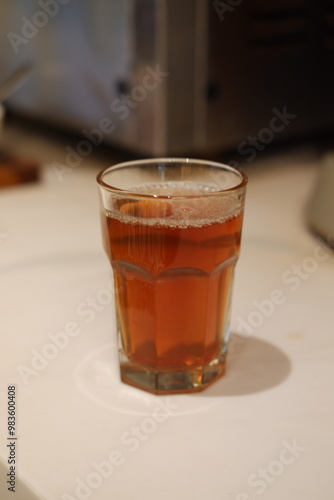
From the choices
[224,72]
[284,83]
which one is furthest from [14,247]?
[284,83]

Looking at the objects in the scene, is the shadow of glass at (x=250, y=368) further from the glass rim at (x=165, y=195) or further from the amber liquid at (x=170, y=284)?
the glass rim at (x=165, y=195)

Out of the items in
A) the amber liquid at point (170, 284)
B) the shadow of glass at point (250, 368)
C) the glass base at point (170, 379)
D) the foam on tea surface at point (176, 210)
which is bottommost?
the shadow of glass at point (250, 368)

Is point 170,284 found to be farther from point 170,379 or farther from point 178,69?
point 178,69

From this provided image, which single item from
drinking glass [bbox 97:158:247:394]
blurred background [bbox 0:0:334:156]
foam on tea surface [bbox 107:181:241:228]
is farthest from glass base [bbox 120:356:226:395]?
blurred background [bbox 0:0:334:156]

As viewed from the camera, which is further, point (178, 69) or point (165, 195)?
point (178, 69)

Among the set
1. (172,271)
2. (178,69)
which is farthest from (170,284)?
(178,69)

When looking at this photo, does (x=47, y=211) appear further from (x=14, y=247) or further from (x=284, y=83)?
(x=284, y=83)

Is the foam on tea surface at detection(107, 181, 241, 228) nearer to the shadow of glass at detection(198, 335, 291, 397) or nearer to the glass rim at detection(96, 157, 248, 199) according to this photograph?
the glass rim at detection(96, 157, 248, 199)

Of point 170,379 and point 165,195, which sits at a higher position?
point 165,195

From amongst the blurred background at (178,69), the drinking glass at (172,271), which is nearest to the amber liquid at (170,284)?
the drinking glass at (172,271)
